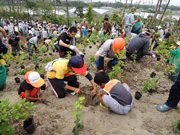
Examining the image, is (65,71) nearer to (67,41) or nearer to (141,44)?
(67,41)

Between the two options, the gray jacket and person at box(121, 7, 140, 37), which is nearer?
the gray jacket

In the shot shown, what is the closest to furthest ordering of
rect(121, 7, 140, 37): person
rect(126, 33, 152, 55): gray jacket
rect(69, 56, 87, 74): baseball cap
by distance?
rect(69, 56, 87, 74): baseball cap → rect(126, 33, 152, 55): gray jacket → rect(121, 7, 140, 37): person

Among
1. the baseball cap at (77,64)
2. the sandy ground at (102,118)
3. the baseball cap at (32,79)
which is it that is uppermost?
the baseball cap at (77,64)

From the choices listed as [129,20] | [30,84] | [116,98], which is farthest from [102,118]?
[129,20]

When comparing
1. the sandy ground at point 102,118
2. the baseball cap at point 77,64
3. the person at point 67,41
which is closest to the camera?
the sandy ground at point 102,118

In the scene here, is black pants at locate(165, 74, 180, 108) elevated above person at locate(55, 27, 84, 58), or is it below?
below

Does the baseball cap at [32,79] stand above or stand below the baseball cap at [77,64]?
below

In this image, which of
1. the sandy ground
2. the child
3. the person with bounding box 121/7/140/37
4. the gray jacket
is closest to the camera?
the sandy ground

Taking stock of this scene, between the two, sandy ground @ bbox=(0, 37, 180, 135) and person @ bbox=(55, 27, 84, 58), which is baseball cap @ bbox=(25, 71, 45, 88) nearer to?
sandy ground @ bbox=(0, 37, 180, 135)

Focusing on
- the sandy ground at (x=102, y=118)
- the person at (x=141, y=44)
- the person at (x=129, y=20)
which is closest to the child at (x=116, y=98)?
the sandy ground at (x=102, y=118)

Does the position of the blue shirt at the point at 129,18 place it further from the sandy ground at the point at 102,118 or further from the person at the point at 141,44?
the sandy ground at the point at 102,118

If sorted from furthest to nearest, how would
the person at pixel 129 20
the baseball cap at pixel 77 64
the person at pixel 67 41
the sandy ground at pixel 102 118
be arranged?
the person at pixel 129 20, the person at pixel 67 41, the baseball cap at pixel 77 64, the sandy ground at pixel 102 118

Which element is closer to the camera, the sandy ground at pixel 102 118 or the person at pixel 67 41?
the sandy ground at pixel 102 118

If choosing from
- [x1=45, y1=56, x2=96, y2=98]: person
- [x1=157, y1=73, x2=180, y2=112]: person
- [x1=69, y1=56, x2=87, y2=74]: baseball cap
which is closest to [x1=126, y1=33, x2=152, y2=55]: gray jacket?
[x1=157, y1=73, x2=180, y2=112]: person
